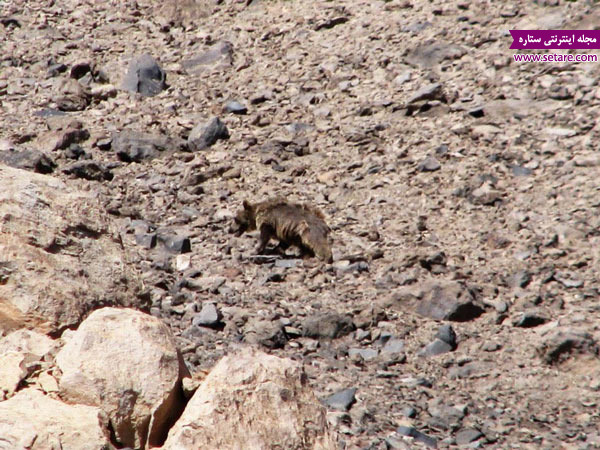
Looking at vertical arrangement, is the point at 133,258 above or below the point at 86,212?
below

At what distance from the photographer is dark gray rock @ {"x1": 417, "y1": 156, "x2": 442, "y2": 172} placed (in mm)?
8836

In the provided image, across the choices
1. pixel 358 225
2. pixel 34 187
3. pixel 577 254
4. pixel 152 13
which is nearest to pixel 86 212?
pixel 34 187

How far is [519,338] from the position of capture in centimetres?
665

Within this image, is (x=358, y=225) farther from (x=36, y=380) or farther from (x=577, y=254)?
(x=36, y=380)

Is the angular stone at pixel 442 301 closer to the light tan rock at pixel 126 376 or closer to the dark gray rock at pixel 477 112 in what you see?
the dark gray rock at pixel 477 112

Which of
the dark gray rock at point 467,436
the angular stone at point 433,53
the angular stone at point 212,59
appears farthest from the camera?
the angular stone at point 212,59

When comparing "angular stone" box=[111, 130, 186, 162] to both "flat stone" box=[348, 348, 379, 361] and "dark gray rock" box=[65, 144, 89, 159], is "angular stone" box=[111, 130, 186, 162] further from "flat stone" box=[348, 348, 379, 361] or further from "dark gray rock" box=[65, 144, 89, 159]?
"flat stone" box=[348, 348, 379, 361]

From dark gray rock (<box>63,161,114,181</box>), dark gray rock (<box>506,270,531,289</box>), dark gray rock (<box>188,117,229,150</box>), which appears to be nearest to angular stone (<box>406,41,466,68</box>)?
dark gray rock (<box>188,117,229,150</box>)

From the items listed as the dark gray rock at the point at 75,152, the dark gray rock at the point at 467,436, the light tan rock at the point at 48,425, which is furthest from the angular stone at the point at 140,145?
the light tan rock at the point at 48,425

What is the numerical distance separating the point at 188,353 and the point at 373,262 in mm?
2397

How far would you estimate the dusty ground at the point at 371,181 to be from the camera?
6.21 metres

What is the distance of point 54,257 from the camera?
192 inches

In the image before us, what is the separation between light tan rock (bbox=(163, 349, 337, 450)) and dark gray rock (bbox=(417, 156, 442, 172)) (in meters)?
5.11

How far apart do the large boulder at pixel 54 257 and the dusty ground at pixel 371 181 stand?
42.0 inches
